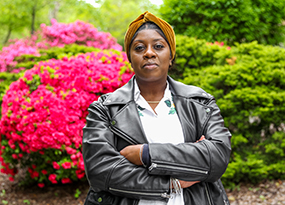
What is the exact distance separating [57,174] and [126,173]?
2.86m

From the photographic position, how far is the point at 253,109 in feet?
13.0

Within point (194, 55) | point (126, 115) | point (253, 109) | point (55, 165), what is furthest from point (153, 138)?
point (194, 55)

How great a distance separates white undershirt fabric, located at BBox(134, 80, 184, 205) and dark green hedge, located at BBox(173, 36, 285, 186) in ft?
7.11

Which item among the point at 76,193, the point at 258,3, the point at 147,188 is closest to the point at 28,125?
the point at 76,193

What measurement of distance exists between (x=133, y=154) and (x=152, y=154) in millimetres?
130

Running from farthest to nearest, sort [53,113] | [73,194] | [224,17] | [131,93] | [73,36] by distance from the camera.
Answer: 1. [73,36]
2. [224,17]
3. [73,194]
4. [53,113]
5. [131,93]

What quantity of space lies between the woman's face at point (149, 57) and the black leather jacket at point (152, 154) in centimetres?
22

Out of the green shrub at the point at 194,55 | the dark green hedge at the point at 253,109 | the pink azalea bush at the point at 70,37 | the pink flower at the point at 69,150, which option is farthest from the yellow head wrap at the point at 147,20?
the pink azalea bush at the point at 70,37

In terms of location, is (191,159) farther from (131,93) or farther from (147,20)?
(147,20)

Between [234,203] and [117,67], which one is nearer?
[234,203]

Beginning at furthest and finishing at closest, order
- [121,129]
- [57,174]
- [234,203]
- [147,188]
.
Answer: [57,174] < [234,203] < [121,129] < [147,188]

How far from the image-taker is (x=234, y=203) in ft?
12.5

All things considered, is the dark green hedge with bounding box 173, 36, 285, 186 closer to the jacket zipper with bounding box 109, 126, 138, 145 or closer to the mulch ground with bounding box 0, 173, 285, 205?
the mulch ground with bounding box 0, 173, 285, 205

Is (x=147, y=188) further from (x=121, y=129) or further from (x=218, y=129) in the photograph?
(x=218, y=129)
